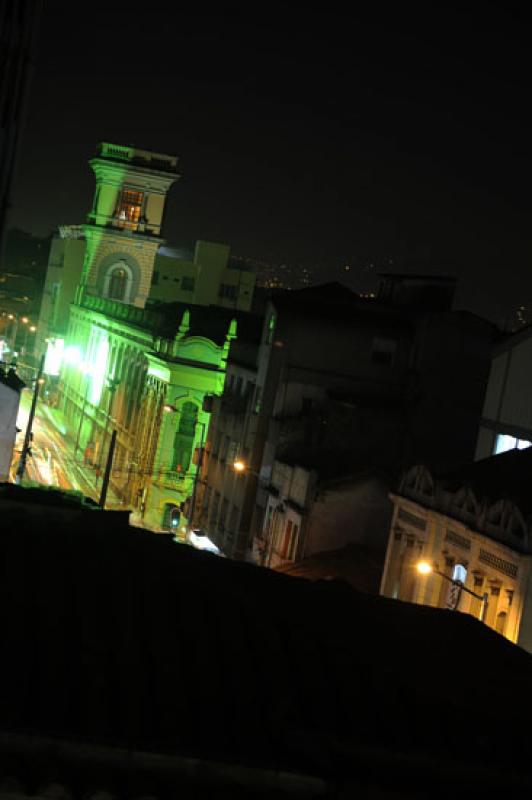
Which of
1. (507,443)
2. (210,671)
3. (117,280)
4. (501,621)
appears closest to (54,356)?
(117,280)

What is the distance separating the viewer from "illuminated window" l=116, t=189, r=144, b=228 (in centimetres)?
11238

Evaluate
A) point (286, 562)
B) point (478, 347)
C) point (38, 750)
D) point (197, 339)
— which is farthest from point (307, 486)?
point (38, 750)

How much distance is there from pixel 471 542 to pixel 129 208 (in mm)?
85166

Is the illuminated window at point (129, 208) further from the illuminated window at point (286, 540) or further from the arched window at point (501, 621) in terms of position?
the arched window at point (501, 621)

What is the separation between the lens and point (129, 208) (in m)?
113

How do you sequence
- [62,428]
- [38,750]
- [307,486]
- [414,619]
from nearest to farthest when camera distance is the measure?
[38,750]
[414,619]
[307,486]
[62,428]

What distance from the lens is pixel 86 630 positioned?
11.7 metres

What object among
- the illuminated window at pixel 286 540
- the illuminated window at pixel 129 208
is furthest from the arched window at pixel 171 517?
the illuminated window at pixel 129 208

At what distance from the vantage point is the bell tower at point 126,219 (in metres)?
111

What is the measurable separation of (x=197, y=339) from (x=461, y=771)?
206 feet

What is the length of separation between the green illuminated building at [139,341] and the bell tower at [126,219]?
0.32 feet

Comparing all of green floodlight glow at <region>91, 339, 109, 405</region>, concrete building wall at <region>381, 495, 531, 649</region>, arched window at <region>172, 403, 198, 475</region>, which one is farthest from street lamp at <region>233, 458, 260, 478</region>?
green floodlight glow at <region>91, 339, 109, 405</region>

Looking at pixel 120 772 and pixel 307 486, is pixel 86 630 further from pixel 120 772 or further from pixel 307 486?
pixel 307 486

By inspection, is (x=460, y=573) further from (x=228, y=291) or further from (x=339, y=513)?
(x=228, y=291)
